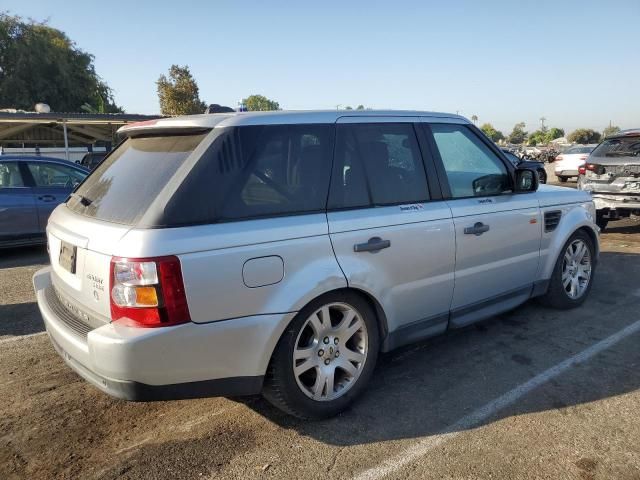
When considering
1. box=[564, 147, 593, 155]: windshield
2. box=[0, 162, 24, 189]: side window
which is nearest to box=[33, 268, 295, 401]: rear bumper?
box=[0, 162, 24, 189]: side window

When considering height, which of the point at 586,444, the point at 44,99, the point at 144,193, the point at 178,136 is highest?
the point at 44,99

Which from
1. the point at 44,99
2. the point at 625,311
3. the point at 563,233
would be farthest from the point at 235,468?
the point at 44,99

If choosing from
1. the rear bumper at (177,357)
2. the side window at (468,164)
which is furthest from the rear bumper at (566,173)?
the rear bumper at (177,357)

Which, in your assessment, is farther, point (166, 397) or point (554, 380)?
point (554, 380)

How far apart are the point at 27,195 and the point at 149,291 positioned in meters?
6.35

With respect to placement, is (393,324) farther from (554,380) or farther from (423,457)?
(554,380)

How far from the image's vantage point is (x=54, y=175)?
7.99 metres

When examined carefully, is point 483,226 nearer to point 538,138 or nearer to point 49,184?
point 49,184

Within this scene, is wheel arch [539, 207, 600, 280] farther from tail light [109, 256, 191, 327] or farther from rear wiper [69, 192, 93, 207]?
rear wiper [69, 192, 93, 207]

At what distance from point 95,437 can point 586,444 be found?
275 cm

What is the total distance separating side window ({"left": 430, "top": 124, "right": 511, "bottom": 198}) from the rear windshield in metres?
1.90

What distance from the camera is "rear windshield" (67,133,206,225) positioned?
274 centimetres

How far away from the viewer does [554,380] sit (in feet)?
11.7

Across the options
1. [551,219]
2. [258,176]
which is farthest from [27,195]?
[551,219]
